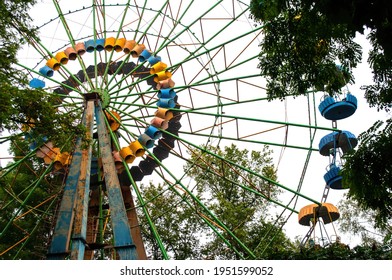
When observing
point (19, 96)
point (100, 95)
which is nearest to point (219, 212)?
point (100, 95)


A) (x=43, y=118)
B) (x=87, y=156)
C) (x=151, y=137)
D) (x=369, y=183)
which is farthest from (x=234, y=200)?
(x=369, y=183)

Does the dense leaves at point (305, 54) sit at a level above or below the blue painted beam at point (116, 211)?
below

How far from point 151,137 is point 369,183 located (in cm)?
949

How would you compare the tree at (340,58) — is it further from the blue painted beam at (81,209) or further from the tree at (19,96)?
the blue painted beam at (81,209)

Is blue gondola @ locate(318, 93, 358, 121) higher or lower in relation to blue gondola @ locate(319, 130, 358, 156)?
higher

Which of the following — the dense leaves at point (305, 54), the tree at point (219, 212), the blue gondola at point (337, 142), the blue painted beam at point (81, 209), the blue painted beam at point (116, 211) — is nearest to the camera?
the dense leaves at point (305, 54)

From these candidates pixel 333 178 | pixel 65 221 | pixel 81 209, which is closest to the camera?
pixel 81 209

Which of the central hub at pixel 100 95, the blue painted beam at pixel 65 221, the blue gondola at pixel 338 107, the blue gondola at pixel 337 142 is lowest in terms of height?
the blue painted beam at pixel 65 221

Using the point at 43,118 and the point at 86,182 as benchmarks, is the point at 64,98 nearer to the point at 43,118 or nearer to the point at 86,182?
the point at 86,182

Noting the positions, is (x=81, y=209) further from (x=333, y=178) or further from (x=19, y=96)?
(x=333, y=178)

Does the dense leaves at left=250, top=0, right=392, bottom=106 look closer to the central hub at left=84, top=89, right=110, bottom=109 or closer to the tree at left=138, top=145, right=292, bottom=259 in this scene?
the central hub at left=84, top=89, right=110, bottom=109

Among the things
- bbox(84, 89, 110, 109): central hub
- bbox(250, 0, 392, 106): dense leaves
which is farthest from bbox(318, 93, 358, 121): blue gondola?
bbox(250, 0, 392, 106): dense leaves

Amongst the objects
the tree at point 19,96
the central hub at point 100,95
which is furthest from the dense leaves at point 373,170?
the central hub at point 100,95

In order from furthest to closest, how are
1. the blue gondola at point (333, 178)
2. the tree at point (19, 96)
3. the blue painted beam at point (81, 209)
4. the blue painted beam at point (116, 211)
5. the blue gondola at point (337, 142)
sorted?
the blue gondola at point (337, 142), the blue gondola at point (333, 178), the blue painted beam at point (116, 211), the blue painted beam at point (81, 209), the tree at point (19, 96)
